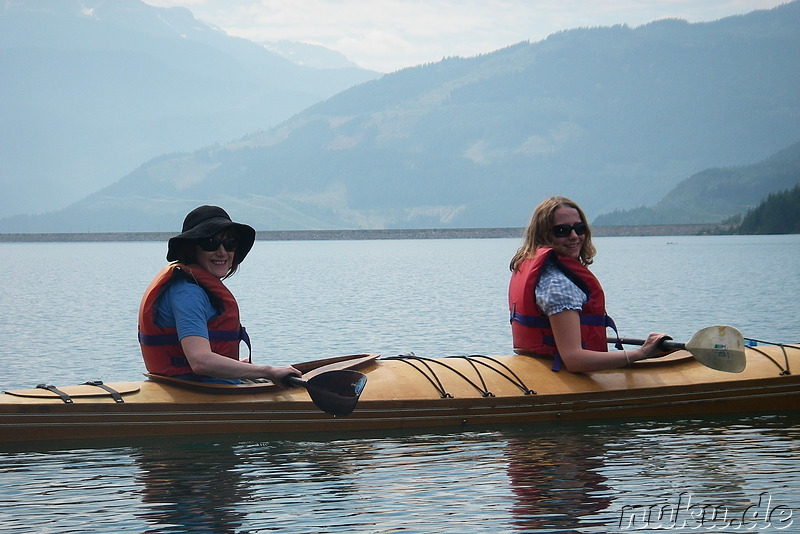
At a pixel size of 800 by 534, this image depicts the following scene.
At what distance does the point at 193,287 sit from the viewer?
814 cm

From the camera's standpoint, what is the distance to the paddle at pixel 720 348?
9359mm

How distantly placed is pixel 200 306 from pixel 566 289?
314 centimetres

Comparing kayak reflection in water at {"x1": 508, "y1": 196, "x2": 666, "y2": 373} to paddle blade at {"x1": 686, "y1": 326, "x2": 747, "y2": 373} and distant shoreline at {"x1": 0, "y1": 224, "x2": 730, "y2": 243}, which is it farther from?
distant shoreline at {"x1": 0, "y1": 224, "x2": 730, "y2": 243}

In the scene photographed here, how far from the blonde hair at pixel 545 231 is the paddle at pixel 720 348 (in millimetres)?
1337

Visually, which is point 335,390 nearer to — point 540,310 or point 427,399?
point 427,399

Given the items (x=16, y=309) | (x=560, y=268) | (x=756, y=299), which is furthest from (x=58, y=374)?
(x=756, y=299)

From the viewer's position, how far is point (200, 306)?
809 cm

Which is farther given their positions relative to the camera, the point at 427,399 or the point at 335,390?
the point at 427,399

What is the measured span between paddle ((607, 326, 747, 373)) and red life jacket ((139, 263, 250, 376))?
4.22m

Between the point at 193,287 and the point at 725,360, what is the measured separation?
16.5 ft

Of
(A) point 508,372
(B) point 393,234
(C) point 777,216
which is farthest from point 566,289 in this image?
(B) point 393,234

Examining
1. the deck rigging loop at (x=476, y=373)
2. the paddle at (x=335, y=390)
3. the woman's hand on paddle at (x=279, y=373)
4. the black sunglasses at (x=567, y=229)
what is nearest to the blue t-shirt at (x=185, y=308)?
the woman's hand on paddle at (x=279, y=373)

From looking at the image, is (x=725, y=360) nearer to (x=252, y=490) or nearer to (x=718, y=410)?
(x=718, y=410)

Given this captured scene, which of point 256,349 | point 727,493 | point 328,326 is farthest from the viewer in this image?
point 328,326
